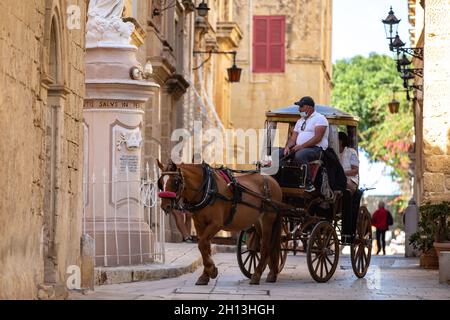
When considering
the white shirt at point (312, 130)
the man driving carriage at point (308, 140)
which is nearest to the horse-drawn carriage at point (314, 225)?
the man driving carriage at point (308, 140)

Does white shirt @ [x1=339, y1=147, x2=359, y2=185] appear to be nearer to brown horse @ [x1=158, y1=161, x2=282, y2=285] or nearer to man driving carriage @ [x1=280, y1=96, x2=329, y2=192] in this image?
man driving carriage @ [x1=280, y1=96, x2=329, y2=192]

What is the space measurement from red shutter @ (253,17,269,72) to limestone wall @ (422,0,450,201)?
28.0 metres

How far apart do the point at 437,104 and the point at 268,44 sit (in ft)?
93.6

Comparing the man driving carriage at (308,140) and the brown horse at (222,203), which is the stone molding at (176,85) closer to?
the man driving carriage at (308,140)

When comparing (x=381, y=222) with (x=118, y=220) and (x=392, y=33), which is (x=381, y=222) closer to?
(x=392, y=33)

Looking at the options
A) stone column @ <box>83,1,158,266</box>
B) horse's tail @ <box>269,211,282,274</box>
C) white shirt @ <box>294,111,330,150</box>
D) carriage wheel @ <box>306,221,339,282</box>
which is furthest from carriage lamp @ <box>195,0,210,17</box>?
horse's tail @ <box>269,211,282,274</box>

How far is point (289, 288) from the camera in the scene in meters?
16.6

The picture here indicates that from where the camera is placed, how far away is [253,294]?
15.4 m

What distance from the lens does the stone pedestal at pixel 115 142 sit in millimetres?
19031

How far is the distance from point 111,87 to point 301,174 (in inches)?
122

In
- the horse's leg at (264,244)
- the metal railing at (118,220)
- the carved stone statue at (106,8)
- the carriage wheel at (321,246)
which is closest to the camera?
the horse's leg at (264,244)

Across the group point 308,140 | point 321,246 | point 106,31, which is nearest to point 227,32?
point 106,31
